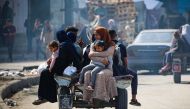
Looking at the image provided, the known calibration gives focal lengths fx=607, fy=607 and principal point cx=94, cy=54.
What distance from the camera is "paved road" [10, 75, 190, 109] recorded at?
12.1m

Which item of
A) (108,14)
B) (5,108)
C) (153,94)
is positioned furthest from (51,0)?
(5,108)

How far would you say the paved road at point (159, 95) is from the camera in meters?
12.1

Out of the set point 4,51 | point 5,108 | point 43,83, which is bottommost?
point 4,51

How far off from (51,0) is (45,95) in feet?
81.4

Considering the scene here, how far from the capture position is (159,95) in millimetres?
13977

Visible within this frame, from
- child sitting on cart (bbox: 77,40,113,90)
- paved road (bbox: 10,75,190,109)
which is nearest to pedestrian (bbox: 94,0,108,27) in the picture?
paved road (bbox: 10,75,190,109)

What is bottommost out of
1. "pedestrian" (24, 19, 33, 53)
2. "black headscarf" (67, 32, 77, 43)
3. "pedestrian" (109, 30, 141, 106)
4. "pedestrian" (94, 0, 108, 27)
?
"pedestrian" (24, 19, 33, 53)

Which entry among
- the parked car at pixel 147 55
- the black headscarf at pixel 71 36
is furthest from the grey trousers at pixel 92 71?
the parked car at pixel 147 55

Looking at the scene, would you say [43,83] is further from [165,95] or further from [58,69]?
[165,95]

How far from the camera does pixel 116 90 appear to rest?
915cm

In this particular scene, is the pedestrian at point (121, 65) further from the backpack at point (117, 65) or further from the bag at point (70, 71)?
the bag at point (70, 71)

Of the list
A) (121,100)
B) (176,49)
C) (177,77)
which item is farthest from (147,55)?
(121,100)

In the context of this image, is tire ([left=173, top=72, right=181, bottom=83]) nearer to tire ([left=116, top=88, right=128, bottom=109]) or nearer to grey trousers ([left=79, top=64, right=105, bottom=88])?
tire ([left=116, top=88, right=128, bottom=109])

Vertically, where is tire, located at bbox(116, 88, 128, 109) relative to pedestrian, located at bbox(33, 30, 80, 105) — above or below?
below
